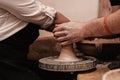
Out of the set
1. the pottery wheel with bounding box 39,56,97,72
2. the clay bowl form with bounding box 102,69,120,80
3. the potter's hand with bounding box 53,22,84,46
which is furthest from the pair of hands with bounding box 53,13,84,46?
the clay bowl form with bounding box 102,69,120,80

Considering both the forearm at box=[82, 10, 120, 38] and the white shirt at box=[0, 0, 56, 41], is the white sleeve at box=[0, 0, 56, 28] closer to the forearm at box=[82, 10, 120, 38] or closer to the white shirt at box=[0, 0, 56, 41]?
the white shirt at box=[0, 0, 56, 41]

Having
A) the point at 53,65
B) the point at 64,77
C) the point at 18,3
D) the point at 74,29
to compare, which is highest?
the point at 18,3

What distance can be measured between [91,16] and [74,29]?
0.74m

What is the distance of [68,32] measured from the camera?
3.89ft

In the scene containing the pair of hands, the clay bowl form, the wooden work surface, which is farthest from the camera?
the pair of hands

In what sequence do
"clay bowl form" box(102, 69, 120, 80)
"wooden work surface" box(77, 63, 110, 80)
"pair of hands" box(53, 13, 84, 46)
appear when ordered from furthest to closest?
1. "pair of hands" box(53, 13, 84, 46)
2. "wooden work surface" box(77, 63, 110, 80)
3. "clay bowl form" box(102, 69, 120, 80)

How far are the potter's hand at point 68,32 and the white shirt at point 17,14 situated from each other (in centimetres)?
9

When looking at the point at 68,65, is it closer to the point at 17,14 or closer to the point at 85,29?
the point at 85,29

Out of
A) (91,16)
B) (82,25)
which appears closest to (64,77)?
(82,25)

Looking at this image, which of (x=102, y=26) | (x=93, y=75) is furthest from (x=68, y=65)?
(x=102, y=26)

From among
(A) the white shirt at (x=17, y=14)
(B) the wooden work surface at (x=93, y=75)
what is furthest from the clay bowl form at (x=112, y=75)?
(A) the white shirt at (x=17, y=14)

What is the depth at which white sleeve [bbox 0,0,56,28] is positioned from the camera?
1078 mm

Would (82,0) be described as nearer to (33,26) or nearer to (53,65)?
(33,26)

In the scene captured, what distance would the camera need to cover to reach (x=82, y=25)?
115 cm
